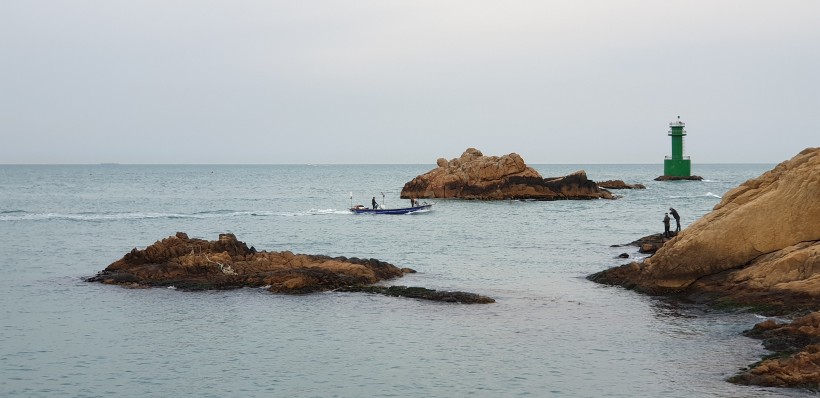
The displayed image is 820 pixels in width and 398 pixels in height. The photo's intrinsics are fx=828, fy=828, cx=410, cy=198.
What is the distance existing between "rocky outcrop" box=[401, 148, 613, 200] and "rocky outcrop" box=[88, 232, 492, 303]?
64281 mm

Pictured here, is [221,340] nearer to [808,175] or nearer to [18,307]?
[18,307]

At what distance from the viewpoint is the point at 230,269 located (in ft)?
111

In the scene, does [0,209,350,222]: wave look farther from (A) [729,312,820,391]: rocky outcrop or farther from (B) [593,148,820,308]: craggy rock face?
(A) [729,312,820,391]: rocky outcrop

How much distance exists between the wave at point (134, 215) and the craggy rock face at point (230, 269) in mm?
37712

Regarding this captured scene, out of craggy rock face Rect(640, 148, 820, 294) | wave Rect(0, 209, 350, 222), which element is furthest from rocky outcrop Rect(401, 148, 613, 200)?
craggy rock face Rect(640, 148, 820, 294)

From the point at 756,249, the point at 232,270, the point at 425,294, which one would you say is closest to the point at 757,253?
the point at 756,249

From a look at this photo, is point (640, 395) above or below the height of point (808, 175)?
below

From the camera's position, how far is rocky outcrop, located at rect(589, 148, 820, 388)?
26.2 metres

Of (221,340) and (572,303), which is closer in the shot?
(221,340)

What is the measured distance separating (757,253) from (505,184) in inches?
2857

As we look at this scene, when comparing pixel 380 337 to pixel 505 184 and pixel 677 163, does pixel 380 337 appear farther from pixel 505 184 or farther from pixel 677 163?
pixel 677 163

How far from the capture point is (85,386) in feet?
63.8

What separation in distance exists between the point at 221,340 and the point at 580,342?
33.8ft

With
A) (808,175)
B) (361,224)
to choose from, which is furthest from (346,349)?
(361,224)
